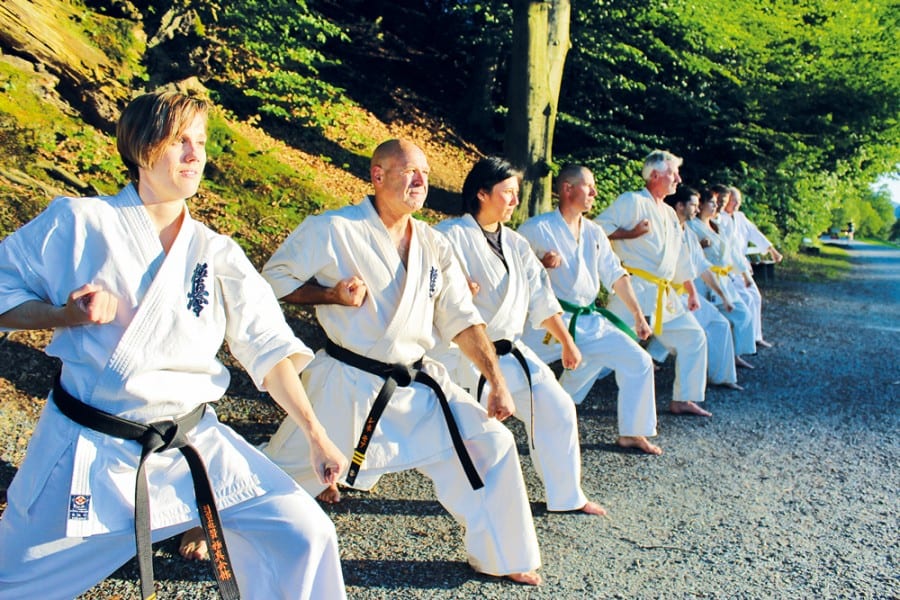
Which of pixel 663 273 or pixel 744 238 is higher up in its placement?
pixel 744 238

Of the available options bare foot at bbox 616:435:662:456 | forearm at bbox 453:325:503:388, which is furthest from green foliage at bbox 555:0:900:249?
forearm at bbox 453:325:503:388

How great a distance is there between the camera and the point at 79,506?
2.33 m

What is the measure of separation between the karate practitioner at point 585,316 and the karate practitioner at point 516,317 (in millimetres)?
612

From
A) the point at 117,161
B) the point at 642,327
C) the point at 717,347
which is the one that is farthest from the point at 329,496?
the point at 717,347

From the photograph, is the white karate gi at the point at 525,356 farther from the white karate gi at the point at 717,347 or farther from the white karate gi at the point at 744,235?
the white karate gi at the point at 744,235

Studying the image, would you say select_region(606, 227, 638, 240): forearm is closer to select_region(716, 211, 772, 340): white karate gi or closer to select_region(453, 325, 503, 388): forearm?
select_region(453, 325, 503, 388): forearm

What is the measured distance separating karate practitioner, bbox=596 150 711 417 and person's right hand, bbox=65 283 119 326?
507cm

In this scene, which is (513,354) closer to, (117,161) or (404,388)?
(404,388)

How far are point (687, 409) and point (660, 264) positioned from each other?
119 centimetres

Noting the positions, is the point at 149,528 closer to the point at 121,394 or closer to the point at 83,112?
the point at 121,394

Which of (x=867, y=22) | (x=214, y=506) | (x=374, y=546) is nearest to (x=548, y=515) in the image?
(x=374, y=546)

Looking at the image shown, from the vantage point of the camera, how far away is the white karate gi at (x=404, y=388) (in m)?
3.62

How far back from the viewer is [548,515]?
4.48 metres

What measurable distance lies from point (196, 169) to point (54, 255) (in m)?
0.47
